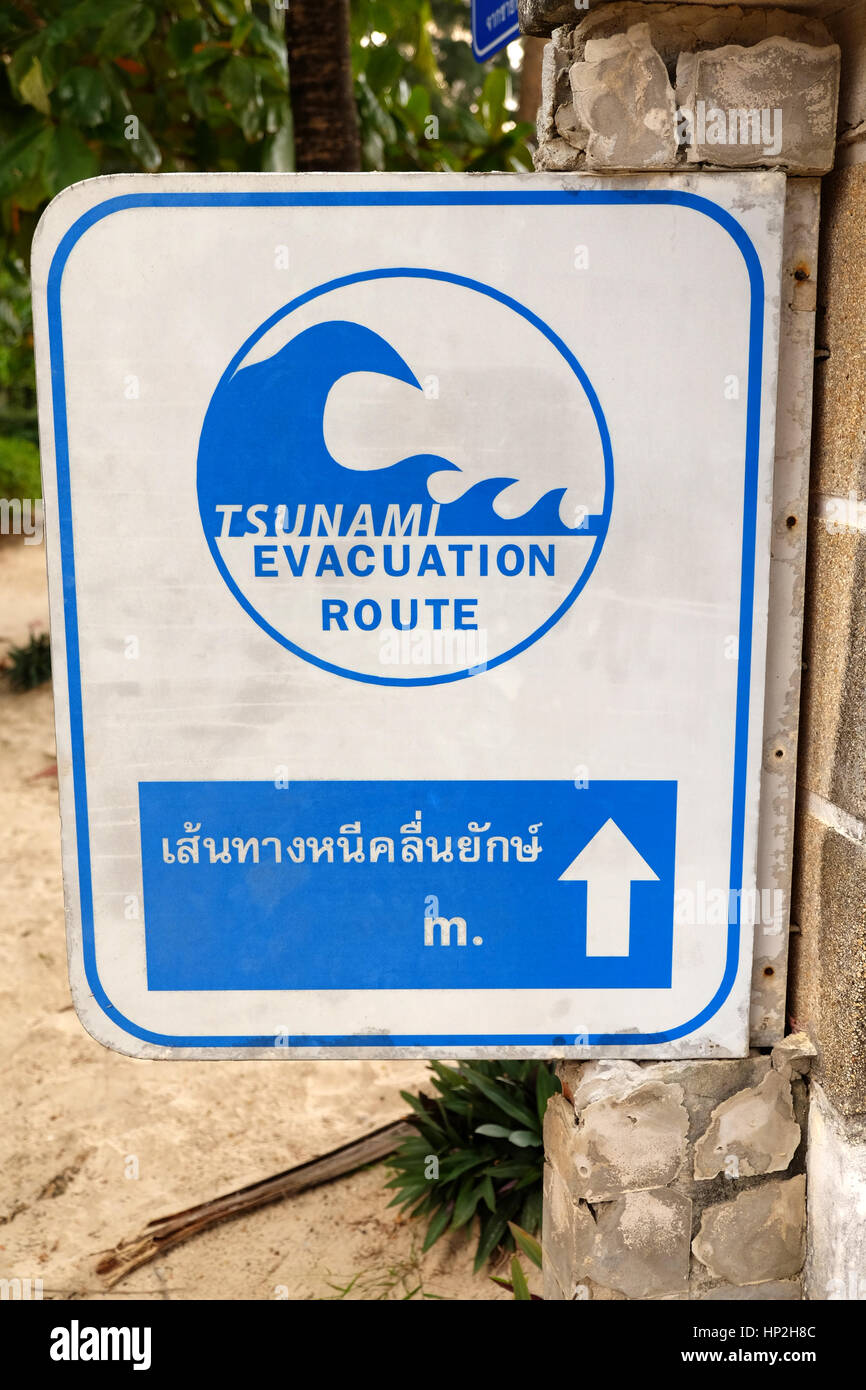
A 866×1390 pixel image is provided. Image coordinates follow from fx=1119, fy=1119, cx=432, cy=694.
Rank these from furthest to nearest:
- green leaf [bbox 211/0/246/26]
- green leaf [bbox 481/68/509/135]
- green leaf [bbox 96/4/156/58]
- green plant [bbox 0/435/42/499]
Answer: green plant [bbox 0/435/42/499] < green leaf [bbox 481/68/509/135] < green leaf [bbox 211/0/246/26] < green leaf [bbox 96/4/156/58]

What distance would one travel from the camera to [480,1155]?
301 centimetres

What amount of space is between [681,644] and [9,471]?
1406 cm

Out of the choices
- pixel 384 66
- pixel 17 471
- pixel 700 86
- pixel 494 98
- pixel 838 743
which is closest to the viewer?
pixel 700 86

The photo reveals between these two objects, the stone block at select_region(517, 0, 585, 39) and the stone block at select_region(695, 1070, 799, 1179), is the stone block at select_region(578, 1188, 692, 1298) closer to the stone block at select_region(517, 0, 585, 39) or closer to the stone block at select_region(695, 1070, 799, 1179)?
the stone block at select_region(695, 1070, 799, 1179)

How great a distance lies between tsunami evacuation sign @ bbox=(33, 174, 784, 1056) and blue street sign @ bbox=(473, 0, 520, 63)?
1085mm

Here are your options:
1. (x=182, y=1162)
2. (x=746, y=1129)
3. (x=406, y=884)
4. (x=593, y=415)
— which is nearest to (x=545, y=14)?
(x=593, y=415)

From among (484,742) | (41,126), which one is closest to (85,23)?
(41,126)

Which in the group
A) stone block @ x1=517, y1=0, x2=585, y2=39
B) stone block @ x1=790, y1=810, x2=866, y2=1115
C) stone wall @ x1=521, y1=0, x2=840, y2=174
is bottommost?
stone block @ x1=790, y1=810, x2=866, y2=1115

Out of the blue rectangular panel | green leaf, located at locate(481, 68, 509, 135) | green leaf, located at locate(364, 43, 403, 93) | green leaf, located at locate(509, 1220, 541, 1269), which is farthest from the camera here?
green leaf, located at locate(481, 68, 509, 135)

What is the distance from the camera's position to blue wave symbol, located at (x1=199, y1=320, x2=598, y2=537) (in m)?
1.60

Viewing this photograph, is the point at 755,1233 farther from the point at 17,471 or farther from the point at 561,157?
the point at 17,471

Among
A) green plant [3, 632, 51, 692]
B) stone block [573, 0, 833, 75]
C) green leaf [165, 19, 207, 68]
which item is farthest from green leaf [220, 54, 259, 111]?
green plant [3, 632, 51, 692]

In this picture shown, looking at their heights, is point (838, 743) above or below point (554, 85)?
below

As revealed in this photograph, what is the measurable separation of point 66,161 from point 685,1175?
2.64m
